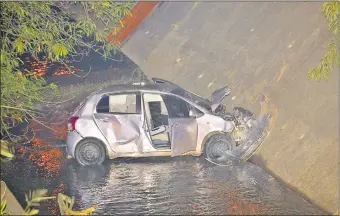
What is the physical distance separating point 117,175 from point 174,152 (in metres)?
1.32

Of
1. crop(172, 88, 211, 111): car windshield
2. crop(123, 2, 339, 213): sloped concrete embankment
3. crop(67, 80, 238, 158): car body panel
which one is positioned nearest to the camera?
crop(123, 2, 339, 213): sloped concrete embankment

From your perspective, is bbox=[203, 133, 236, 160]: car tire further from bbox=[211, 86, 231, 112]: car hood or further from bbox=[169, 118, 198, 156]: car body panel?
bbox=[211, 86, 231, 112]: car hood

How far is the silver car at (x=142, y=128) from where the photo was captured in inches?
398

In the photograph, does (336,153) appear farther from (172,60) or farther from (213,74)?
(172,60)

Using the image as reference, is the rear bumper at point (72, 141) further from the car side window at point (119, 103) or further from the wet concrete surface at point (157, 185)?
the car side window at point (119, 103)

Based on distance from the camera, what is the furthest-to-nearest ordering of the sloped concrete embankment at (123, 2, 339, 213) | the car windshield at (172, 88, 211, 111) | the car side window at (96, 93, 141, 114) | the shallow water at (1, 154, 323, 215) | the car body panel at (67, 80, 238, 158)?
the car windshield at (172, 88, 211, 111)
the car side window at (96, 93, 141, 114)
the car body panel at (67, 80, 238, 158)
the sloped concrete embankment at (123, 2, 339, 213)
the shallow water at (1, 154, 323, 215)

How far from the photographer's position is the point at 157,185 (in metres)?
9.01

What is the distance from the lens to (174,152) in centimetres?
999

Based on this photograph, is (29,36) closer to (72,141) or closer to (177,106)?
(72,141)

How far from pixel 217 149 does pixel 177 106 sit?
132cm

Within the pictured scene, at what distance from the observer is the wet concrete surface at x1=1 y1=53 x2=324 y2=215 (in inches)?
308

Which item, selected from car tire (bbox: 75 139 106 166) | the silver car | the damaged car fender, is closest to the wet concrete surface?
car tire (bbox: 75 139 106 166)

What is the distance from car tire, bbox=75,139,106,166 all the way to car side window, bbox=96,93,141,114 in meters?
0.75

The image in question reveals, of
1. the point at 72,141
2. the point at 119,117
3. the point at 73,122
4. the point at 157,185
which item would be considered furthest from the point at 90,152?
the point at 157,185
